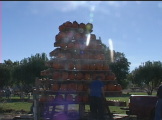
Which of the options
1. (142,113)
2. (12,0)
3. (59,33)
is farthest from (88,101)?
(12,0)

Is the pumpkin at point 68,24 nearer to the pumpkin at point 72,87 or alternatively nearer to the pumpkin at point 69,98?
the pumpkin at point 72,87

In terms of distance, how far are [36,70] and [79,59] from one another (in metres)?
36.7

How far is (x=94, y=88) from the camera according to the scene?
16109mm

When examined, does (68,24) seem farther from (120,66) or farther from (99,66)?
(120,66)

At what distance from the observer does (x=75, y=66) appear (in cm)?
1780

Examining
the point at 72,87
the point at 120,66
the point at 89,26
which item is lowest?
the point at 72,87

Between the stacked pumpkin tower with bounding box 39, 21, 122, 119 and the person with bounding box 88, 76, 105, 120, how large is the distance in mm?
831

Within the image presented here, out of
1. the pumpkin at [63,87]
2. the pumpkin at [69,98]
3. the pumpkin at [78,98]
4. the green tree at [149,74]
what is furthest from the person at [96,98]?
the green tree at [149,74]

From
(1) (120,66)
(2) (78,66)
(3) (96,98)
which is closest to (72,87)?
(2) (78,66)

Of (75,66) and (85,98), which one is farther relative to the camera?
(75,66)

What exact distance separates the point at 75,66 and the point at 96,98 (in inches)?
94.4

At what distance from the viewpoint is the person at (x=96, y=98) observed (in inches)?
632

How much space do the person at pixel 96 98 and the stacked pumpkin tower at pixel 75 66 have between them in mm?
831

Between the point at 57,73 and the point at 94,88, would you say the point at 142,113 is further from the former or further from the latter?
the point at 57,73
